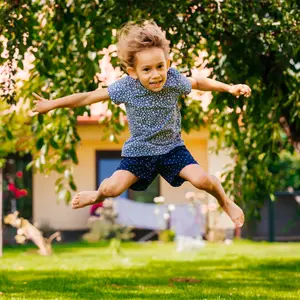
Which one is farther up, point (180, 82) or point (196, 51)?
point (196, 51)

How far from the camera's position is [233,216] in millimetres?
4789

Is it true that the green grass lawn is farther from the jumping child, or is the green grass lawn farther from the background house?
the background house

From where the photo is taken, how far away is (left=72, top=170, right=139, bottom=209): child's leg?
468cm

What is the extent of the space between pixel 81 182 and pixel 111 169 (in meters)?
0.67

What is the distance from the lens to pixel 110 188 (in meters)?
4.68

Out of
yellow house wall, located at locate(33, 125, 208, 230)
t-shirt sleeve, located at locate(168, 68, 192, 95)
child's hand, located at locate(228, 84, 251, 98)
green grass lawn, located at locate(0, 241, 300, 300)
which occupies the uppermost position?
t-shirt sleeve, located at locate(168, 68, 192, 95)

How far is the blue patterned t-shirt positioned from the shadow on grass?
1.71 m

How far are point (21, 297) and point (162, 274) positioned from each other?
2641 mm

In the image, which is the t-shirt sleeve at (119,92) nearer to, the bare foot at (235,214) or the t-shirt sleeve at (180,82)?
the t-shirt sleeve at (180,82)

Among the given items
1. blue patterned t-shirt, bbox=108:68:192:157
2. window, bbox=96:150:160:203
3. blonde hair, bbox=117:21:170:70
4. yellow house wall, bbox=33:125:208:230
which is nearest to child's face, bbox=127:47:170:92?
blonde hair, bbox=117:21:170:70

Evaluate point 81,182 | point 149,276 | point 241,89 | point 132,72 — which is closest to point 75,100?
point 132,72

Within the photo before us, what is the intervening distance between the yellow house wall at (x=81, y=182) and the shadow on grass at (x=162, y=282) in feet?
20.8

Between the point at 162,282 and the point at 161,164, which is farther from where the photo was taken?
the point at 162,282

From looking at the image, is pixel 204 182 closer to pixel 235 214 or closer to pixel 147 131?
pixel 235 214
